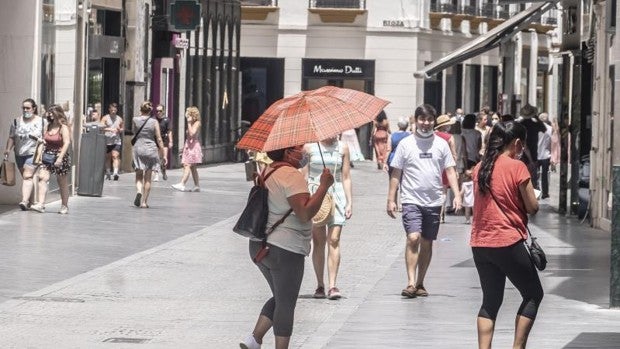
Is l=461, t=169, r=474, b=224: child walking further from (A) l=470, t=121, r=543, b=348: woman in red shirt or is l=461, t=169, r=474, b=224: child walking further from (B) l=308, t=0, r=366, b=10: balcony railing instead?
(B) l=308, t=0, r=366, b=10: balcony railing

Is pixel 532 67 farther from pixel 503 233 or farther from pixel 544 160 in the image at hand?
pixel 503 233

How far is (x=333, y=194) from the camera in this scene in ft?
51.5

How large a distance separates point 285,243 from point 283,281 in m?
0.22

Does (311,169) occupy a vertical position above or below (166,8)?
below

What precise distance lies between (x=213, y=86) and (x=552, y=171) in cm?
1016

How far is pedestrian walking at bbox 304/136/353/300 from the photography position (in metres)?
15.4

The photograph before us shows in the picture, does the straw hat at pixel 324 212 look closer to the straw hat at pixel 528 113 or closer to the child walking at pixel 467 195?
the child walking at pixel 467 195

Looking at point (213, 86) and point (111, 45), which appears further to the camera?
point (213, 86)

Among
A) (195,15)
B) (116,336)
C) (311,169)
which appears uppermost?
(195,15)

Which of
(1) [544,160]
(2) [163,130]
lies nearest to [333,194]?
(1) [544,160]

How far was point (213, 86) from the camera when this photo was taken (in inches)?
A: 1948

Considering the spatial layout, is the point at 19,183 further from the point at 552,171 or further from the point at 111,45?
the point at 552,171

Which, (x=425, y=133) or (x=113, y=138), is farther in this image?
(x=113, y=138)

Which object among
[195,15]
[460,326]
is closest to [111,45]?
[195,15]
